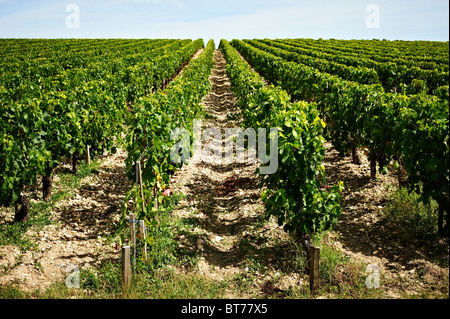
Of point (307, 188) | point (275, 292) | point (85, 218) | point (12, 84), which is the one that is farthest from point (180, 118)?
point (12, 84)

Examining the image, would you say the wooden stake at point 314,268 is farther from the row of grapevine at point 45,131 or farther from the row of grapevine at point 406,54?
the row of grapevine at point 406,54

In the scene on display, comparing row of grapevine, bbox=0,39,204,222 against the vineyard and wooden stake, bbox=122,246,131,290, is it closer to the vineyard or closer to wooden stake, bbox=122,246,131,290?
the vineyard

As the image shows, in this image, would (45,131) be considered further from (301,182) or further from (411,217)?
(411,217)

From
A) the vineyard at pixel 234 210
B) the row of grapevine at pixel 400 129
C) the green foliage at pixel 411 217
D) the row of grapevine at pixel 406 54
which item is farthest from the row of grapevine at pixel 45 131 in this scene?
the row of grapevine at pixel 406 54

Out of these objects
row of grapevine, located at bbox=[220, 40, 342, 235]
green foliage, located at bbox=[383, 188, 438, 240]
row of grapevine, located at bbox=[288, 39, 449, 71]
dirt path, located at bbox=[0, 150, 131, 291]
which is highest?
row of grapevine, located at bbox=[288, 39, 449, 71]

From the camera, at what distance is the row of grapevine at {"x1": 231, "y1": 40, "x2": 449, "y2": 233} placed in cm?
502

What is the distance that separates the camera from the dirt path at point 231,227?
4964 mm

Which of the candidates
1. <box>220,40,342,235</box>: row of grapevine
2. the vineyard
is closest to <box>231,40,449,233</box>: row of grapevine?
the vineyard

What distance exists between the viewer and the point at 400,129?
597 centimetres

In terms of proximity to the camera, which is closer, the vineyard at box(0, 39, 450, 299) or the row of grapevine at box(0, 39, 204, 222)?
the vineyard at box(0, 39, 450, 299)

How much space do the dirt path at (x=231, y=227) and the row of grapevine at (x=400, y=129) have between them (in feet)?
7.60

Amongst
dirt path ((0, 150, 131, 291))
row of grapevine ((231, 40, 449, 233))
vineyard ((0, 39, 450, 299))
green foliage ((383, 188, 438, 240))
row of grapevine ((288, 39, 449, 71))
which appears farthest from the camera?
row of grapevine ((288, 39, 449, 71))

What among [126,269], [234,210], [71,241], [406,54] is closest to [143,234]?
[126,269]

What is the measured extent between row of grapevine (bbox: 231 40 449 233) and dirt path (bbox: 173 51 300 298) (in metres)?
2.32
